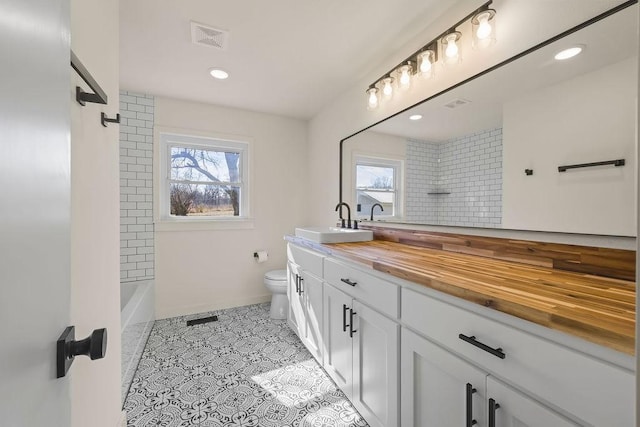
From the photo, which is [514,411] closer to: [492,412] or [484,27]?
[492,412]

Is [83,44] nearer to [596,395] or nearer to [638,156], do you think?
[638,156]

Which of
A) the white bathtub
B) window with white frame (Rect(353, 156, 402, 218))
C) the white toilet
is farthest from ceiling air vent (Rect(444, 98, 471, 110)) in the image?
the white bathtub

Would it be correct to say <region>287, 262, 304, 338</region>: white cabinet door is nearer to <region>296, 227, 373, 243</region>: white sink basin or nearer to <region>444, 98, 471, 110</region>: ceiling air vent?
<region>296, 227, 373, 243</region>: white sink basin

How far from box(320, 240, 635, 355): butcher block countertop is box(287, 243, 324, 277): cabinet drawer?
20.9 inches

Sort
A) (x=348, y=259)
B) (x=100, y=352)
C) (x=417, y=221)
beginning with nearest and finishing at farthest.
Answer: (x=100, y=352) → (x=348, y=259) → (x=417, y=221)

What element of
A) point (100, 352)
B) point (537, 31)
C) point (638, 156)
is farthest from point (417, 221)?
point (100, 352)

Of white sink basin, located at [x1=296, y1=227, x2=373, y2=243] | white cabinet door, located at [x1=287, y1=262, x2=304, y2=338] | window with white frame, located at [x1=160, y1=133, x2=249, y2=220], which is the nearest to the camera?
white sink basin, located at [x1=296, y1=227, x2=373, y2=243]

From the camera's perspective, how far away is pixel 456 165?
61.9 inches

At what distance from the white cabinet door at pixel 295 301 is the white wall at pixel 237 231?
0.98 metres

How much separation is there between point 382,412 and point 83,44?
1.84 metres

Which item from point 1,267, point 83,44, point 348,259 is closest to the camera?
point 1,267

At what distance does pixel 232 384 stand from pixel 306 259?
92 cm

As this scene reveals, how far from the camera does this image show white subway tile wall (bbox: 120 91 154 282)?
2.61 m

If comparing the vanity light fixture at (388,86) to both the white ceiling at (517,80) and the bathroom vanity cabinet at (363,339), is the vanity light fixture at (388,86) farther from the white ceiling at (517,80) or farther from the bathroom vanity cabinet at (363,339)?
the bathroom vanity cabinet at (363,339)
